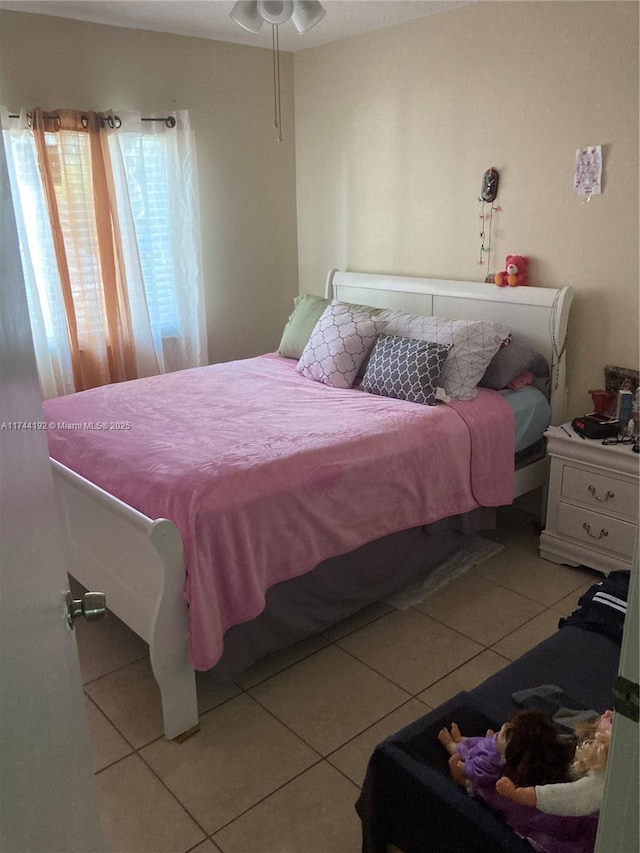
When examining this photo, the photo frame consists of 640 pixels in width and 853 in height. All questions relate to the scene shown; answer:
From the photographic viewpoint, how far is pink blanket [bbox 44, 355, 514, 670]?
2.21 metres

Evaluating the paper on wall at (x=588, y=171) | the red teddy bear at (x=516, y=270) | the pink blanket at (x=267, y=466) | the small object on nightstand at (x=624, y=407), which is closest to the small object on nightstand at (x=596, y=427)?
the small object on nightstand at (x=624, y=407)

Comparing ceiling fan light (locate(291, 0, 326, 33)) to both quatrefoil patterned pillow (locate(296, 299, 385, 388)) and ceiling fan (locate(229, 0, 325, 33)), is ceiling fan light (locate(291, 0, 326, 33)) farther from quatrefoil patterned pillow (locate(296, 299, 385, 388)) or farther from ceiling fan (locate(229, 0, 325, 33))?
quatrefoil patterned pillow (locate(296, 299, 385, 388))

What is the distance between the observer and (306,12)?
282 cm

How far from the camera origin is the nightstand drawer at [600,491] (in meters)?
2.84

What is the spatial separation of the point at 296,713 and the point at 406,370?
4.91 feet

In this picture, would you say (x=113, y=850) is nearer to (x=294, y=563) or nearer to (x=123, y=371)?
(x=294, y=563)

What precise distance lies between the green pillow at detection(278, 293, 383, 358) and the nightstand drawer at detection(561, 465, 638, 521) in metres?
1.44

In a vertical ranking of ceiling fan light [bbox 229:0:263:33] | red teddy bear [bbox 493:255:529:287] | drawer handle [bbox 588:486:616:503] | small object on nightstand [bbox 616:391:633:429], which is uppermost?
ceiling fan light [bbox 229:0:263:33]

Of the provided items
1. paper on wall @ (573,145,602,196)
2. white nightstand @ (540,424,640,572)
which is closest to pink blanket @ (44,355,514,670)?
white nightstand @ (540,424,640,572)

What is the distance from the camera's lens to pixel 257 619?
2367mm

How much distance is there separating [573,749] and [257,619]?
118cm

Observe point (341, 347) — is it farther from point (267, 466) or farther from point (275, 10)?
point (275, 10)

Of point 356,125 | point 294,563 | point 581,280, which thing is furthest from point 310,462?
point 356,125

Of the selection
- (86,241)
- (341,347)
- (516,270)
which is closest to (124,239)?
(86,241)
